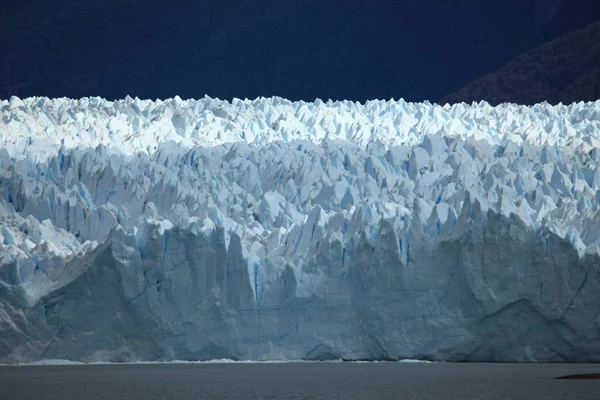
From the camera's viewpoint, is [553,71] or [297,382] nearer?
[297,382]

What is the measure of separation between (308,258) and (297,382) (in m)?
2.50

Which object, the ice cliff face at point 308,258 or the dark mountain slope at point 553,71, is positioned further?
the dark mountain slope at point 553,71

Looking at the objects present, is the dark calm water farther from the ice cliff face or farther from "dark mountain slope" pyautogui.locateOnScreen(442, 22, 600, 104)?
"dark mountain slope" pyautogui.locateOnScreen(442, 22, 600, 104)

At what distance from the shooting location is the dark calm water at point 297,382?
15.4 m

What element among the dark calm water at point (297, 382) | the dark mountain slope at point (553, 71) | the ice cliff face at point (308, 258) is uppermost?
the dark mountain slope at point (553, 71)

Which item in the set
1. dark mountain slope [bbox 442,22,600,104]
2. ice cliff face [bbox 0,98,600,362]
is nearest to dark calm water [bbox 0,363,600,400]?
ice cliff face [bbox 0,98,600,362]

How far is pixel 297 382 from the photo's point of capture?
17.0 metres

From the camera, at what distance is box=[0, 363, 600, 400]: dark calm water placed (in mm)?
15445

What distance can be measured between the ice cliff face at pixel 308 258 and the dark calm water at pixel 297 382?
32 cm

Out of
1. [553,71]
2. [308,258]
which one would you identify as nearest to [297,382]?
[308,258]

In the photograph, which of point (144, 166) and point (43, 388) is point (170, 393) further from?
point (144, 166)

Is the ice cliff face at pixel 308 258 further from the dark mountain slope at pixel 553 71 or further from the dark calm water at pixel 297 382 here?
the dark mountain slope at pixel 553 71

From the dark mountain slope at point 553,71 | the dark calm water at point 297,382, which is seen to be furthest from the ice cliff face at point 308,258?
the dark mountain slope at point 553,71

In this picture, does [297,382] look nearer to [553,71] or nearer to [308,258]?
[308,258]
